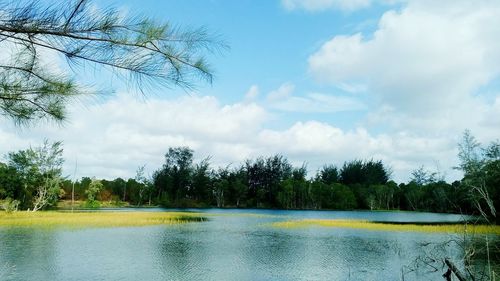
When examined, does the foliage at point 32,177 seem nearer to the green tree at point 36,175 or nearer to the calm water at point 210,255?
the green tree at point 36,175

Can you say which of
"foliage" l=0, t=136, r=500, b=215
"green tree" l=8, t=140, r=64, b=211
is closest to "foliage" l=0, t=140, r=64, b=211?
"green tree" l=8, t=140, r=64, b=211

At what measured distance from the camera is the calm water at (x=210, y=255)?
13422 mm

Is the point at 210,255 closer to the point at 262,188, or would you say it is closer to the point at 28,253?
the point at 28,253

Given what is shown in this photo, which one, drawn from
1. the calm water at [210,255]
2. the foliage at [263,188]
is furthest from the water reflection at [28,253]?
the foliage at [263,188]

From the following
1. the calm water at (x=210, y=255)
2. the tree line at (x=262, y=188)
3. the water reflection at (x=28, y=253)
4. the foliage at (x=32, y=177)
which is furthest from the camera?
the tree line at (x=262, y=188)

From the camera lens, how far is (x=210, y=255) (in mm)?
17234

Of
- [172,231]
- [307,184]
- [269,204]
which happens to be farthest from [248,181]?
[172,231]

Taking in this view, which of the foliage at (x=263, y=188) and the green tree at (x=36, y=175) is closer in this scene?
the green tree at (x=36, y=175)

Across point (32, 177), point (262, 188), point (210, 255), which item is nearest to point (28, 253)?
point (210, 255)

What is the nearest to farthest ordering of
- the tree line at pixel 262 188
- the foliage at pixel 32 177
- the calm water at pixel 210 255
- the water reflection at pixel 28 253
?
the water reflection at pixel 28 253 < the calm water at pixel 210 255 < the foliage at pixel 32 177 < the tree line at pixel 262 188

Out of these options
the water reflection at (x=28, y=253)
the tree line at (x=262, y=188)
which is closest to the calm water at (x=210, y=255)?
the water reflection at (x=28, y=253)

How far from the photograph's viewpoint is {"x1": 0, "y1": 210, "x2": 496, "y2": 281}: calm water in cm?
1342

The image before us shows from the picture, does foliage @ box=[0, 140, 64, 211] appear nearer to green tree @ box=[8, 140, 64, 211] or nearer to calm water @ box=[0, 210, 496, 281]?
green tree @ box=[8, 140, 64, 211]

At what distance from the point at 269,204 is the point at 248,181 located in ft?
21.0
